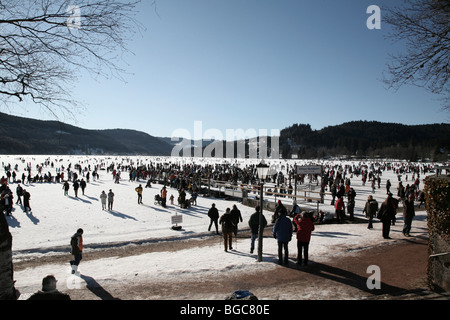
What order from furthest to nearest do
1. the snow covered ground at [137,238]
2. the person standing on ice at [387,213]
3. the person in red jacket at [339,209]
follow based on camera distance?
1. the person in red jacket at [339,209]
2. the person standing on ice at [387,213]
3. the snow covered ground at [137,238]

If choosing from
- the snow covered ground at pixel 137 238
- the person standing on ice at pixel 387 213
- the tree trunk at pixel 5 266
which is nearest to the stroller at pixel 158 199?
→ the snow covered ground at pixel 137 238

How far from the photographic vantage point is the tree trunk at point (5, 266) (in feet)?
12.6

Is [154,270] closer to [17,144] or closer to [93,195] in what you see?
[93,195]

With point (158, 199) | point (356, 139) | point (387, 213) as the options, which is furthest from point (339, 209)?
point (356, 139)

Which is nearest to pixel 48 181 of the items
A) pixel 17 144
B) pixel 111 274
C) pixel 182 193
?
pixel 182 193

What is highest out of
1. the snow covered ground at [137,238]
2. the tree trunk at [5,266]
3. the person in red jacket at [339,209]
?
the tree trunk at [5,266]

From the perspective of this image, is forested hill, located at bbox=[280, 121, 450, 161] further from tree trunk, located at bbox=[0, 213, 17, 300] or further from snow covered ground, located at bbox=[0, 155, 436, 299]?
tree trunk, located at bbox=[0, 213, 17, 300]

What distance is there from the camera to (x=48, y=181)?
3209 cm

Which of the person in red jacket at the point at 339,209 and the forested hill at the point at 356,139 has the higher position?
the forested hill at the point at 356,139

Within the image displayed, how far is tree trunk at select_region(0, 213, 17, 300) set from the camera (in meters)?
3.85

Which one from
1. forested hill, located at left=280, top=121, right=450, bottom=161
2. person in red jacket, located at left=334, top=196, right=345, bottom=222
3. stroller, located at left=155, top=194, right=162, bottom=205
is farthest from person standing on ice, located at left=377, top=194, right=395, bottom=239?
forested hill, located at left=280, top=121, right=450, bottom=161

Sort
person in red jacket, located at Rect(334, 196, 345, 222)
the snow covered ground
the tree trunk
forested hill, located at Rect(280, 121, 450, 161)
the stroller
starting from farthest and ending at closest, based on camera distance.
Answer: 1. forested hill, located at Rect(280, 121, 450, 161)
2. the stroller
3. person in red jacket, located at Rect(334, 196, 345, 222)
4. the snow covered ground
5. the tree trunk

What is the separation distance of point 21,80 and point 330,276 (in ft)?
24.4

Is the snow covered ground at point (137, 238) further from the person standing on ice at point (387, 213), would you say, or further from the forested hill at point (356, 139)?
the forested hill at point (356, 139)
